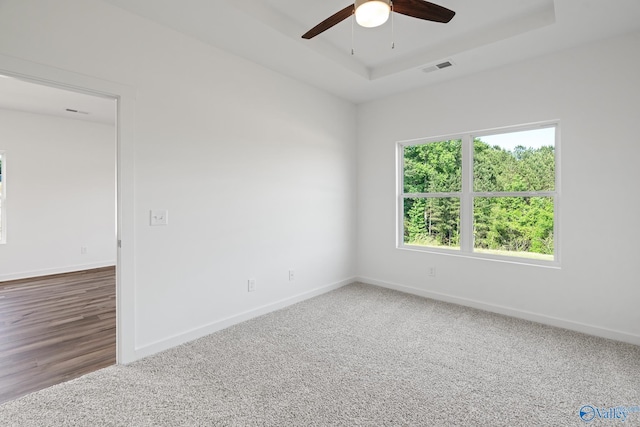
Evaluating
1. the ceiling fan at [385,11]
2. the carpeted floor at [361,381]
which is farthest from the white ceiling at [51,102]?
the ceiling fan at [385,11]

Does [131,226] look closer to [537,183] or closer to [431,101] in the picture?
[431,101]

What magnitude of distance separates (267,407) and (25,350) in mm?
2298

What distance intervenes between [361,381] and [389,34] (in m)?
2.97

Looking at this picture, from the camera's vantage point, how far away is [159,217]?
2.57m

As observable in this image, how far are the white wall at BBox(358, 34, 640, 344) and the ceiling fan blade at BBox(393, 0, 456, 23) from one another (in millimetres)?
1709

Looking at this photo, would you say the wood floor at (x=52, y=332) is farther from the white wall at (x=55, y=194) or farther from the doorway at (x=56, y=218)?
the white wall at (x=55, y=194)

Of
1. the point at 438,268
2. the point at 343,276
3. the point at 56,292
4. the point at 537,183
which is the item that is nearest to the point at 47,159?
the point at 56,292

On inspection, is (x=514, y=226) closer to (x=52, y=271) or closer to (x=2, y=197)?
(x=52, y=271)

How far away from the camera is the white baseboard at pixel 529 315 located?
2.74 meters

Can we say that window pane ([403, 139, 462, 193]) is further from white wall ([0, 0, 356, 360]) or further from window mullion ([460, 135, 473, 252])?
white wall ([0, 0, 356, 360])

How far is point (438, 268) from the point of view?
3.85 metres

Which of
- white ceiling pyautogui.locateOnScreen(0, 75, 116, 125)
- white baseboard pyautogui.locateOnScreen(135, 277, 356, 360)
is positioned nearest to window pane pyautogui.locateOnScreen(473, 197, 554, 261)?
white baseboard pyautogui.locateOnScreen(135, 277, 356, 360)

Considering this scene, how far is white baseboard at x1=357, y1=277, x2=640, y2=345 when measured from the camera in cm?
274

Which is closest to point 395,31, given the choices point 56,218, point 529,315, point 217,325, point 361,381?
point 361,381
